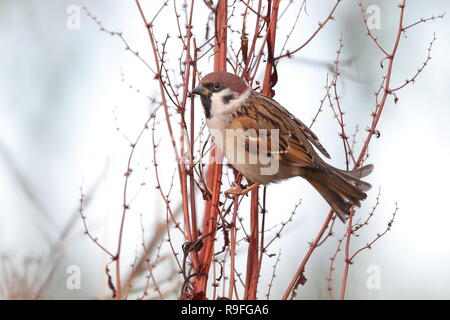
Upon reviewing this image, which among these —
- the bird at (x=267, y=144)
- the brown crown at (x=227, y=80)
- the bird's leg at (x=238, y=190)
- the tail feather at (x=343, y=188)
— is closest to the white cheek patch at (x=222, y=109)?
the bird at (x=267, y=144)

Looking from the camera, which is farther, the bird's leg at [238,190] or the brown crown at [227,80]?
the bird's leg at [238,190]

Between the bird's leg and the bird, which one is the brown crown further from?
the bird's leg

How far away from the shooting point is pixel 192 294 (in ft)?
8.52

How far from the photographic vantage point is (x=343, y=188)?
3199 millimetres

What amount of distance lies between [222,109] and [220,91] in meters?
0.22

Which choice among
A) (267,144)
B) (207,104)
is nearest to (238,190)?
(267,144)

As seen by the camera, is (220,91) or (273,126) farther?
(273,126)

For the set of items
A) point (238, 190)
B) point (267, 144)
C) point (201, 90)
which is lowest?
point (238, 190)

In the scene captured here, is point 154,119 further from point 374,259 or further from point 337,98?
point 374,259

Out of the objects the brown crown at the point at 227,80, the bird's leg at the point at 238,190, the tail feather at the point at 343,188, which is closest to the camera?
the brown crown at the point at 227,80

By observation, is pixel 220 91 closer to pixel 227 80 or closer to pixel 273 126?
pixel 227 80

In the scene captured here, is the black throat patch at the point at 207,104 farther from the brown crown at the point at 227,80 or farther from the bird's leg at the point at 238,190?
the bird's leg at the point at 238,190

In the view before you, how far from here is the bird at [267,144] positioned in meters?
3.15

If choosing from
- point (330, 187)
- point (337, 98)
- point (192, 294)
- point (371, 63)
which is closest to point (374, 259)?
point (371, 63)
